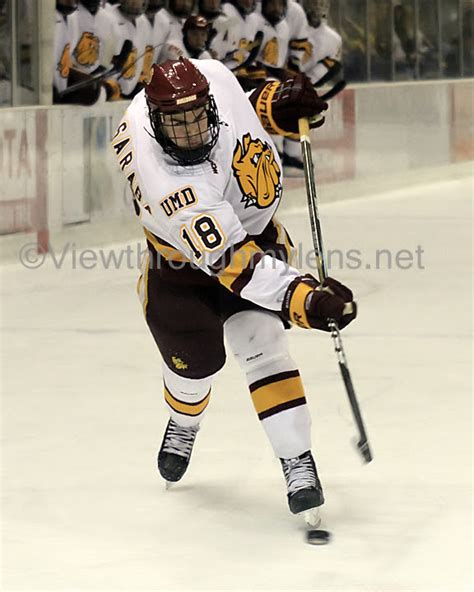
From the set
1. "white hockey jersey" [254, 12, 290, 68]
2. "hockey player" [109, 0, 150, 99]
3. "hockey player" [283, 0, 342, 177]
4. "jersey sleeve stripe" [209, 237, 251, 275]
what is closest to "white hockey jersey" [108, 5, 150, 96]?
"hockey player" [109, 0, 150, 99]

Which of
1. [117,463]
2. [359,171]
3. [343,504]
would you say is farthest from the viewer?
[359,171]

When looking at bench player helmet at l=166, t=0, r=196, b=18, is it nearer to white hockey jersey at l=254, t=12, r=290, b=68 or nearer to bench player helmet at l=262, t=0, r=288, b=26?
white hockey jersey at l=254, t=12, r=290, b=68

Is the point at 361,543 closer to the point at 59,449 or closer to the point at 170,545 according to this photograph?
the point at 170,545

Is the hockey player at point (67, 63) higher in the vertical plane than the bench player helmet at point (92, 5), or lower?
lower

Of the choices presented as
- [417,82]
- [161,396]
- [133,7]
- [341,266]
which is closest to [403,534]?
[161,396]

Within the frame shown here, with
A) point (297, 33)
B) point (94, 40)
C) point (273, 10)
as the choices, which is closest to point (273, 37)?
point (273, 10)

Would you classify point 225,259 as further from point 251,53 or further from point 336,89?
point 336,89

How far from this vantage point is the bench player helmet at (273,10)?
9.83 meters

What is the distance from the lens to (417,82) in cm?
1103

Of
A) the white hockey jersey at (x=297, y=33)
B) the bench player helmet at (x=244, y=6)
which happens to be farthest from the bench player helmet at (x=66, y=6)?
the white hockey jersey at (x=297, y=33)

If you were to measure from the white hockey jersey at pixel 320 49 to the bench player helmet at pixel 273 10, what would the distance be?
1.55 feet

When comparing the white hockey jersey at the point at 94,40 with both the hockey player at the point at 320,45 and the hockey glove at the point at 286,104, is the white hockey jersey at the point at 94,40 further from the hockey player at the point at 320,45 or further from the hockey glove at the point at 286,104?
the hockey glove at the point at 286,104

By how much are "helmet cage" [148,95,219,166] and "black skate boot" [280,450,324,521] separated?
0.69 meters

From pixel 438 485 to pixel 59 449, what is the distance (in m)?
1.00
